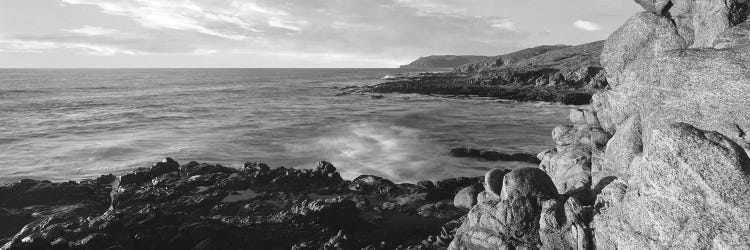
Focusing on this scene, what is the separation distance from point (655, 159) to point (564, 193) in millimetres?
7071

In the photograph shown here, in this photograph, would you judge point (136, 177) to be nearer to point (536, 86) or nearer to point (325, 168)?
point (325, 168)

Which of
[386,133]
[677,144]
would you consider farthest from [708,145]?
[386,133]

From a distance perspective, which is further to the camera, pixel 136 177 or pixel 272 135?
pixel 272 135

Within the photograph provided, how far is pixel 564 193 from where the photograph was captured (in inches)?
721

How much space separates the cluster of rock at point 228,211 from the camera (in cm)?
1833

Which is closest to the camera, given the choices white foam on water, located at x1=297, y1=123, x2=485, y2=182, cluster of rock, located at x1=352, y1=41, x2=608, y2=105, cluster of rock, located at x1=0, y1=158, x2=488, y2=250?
cluster of rock, located at x1=0, y1=158, x2=488, y2=250

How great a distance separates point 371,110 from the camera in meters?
76.4

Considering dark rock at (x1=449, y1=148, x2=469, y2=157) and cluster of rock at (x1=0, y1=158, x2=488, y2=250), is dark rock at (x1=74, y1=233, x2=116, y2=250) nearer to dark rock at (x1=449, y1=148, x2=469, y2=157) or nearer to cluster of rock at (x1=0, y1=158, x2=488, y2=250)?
cluster of rock at (x1=0, y1=158, x2=488, y2=250)

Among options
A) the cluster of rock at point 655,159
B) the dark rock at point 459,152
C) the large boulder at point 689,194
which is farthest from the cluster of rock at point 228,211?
the dark rock at point 459,152

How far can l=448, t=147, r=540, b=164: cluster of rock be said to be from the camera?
35.9 meters

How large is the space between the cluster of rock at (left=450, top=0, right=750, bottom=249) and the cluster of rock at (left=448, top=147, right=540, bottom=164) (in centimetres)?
1481

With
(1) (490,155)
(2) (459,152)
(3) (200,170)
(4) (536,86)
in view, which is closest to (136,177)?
(3) (200,170)

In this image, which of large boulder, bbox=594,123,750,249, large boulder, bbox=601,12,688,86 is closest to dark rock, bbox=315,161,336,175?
large boulder, bbox=601,12,688,86

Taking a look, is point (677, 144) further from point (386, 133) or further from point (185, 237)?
point (386, 133)
